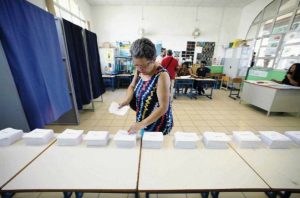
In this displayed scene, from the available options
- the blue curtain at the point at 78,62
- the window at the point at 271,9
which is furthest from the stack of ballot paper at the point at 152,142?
the window at the point at 271,9

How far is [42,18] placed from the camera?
2096mm

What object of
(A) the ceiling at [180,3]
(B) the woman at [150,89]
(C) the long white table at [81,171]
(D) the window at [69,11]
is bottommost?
(C) the long white table at [81,171]

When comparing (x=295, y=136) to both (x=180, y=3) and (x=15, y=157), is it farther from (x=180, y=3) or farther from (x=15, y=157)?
(x=180, y=3)

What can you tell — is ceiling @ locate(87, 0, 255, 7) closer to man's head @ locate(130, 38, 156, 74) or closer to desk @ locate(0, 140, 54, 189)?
man's head @ locate(130, 38, 156, 74)

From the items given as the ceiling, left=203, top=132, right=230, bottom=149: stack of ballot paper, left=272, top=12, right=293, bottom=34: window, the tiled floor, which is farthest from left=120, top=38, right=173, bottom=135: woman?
the ceiling

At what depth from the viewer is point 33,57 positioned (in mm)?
1938

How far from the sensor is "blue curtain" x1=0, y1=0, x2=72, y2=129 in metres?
1.64

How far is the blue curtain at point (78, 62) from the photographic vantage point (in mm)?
2838

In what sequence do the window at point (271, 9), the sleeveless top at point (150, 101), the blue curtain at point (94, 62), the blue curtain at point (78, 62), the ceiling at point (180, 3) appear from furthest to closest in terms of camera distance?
the ceiling at point (180, 3), the window at point (271, 9), the blue curtain at point (94, 62), the blue curtain at point (78, 62), the sleeveless top at point (150, 101)

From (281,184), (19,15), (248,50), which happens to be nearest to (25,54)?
(19,15)

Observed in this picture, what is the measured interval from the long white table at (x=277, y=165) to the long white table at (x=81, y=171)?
0.78m

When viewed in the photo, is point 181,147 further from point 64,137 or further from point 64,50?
point 64,50

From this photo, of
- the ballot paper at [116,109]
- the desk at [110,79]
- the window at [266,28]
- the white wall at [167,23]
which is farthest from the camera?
the white wall at [167,23]

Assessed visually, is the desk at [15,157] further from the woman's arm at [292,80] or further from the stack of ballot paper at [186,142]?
the woman's arm at [292,80]
